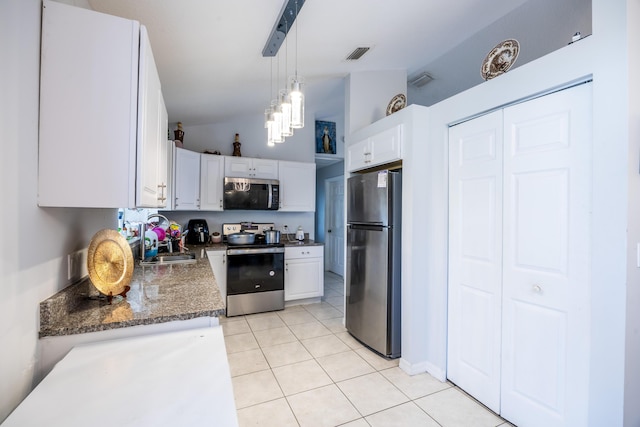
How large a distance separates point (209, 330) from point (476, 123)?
2.04 meters

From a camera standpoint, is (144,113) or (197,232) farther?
(197,232)

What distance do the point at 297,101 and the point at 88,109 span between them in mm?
1074

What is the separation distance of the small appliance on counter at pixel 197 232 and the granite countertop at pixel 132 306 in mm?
2035

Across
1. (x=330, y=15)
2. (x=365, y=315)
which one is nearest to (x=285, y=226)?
(x=365, y=315)

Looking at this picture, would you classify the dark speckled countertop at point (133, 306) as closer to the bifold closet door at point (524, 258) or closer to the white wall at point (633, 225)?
the bifold closet door at point (524, 258)

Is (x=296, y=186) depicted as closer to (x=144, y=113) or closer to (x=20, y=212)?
(x=144, y=113)

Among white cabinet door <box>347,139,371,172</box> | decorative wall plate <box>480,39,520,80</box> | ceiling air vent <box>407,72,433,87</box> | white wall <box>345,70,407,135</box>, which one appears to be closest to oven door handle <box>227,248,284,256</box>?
white cabinet door <box>347,139,371,172</box>

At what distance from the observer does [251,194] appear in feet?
12.5

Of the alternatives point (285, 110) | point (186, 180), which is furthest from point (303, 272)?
point (285, 110)

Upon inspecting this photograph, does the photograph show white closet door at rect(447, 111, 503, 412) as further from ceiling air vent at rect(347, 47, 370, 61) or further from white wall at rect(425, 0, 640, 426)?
ceiling air vent at rect(347, 47, 370, 61)

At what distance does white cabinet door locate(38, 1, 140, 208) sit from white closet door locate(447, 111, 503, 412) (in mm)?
1987

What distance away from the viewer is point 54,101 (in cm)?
104

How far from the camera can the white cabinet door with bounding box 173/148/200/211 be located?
135 inches

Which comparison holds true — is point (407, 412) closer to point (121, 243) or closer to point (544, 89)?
point (121, 243)
